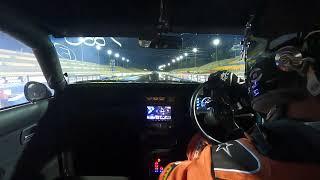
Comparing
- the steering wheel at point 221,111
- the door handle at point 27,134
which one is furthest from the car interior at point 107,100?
the steering wheel at point 221,111

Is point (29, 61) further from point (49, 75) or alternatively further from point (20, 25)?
point (20, 25)

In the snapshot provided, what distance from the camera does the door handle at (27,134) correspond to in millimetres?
2793

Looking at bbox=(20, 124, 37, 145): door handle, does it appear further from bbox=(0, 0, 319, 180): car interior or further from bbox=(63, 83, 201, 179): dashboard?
bbox=(63, 83, 201, 179): dashboard

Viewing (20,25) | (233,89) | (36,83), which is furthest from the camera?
(36,83)

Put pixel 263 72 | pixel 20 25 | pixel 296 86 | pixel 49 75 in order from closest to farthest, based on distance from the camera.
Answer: pixel 296 86 < pixel 263 72 < pixel 20 25 < pixel 49 75

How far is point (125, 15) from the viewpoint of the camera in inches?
127

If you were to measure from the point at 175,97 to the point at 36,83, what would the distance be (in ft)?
4.89

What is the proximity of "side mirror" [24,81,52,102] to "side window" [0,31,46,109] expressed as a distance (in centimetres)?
7

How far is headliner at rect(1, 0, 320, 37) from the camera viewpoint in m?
2.89

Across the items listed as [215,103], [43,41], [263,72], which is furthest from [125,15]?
[263,72]

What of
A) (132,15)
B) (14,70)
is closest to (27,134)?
(132,15)

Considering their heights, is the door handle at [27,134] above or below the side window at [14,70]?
below

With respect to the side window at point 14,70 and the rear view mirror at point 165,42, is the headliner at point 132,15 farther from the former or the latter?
the side window at point 14,70

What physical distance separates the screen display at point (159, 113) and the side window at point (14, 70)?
4.06ft
